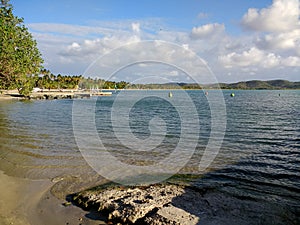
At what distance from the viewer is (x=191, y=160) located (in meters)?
14.1

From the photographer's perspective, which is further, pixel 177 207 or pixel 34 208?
pixel 34 208

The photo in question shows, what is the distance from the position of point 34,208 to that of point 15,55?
17.6m

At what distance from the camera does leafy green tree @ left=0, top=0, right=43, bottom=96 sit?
68.0 ft

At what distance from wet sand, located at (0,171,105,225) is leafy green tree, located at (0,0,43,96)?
14.2 meters

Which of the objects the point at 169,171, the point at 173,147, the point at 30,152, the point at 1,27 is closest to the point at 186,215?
the point at 169,171

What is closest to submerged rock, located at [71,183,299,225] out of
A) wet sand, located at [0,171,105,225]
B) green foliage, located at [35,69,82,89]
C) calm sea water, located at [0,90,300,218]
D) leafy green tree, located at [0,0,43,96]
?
wet sand, located at [0,171,105,225]

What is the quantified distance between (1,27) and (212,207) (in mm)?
22786

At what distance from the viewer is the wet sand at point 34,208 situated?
7.18 metres

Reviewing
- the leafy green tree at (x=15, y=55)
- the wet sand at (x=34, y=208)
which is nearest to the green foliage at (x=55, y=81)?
the leafy green tree at (x=15, y=55)

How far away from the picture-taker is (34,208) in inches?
314

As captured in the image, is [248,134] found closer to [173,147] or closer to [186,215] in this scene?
[173,147]

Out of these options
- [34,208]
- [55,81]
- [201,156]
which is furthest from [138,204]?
[55,81]

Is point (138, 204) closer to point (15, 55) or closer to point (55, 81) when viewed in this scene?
point (15, 55)

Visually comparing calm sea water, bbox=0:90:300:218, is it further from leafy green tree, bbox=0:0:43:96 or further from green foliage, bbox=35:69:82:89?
green foliage, bbox=35:69:82:89
